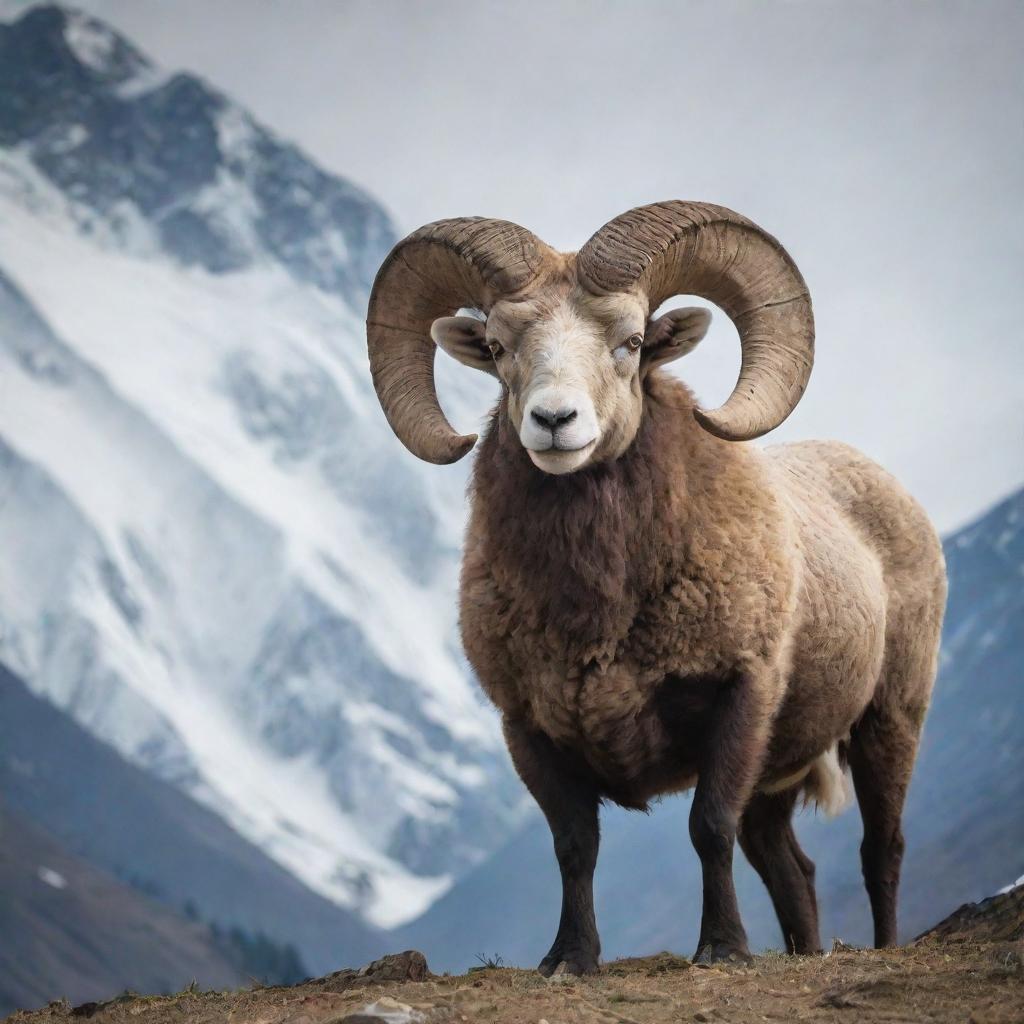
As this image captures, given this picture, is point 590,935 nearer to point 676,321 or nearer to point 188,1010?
point 188,1010

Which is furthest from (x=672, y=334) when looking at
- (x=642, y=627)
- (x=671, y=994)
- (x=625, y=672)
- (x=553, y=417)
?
(x=671, y=994)

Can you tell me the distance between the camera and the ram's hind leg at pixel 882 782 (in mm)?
13609

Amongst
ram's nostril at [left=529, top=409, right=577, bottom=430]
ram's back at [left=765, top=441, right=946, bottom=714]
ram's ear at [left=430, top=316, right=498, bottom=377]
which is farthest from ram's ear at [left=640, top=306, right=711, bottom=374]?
ram's back at [left=765, top=441, right=946, bottom=714]

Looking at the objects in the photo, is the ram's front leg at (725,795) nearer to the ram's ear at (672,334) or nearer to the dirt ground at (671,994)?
the dirt ground at (671,994)

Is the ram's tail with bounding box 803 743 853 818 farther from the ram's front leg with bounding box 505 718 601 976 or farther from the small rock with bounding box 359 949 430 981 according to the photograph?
the small rock with bounding box 359 949 430 981

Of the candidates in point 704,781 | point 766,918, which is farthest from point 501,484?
point 766,918

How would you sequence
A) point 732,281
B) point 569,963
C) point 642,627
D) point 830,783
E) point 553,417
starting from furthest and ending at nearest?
point 830,783 → point 732,281 → point 642,627 → point 569,963 → point 553,417

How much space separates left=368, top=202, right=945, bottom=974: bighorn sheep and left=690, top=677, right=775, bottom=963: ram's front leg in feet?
0.05

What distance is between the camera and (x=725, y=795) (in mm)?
10266

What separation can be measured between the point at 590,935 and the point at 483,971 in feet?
2.47

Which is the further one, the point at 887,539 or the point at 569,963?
the point at 887,539

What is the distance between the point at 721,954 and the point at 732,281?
15.9 feet

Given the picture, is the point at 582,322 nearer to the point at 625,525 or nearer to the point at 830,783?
the point at 625,525

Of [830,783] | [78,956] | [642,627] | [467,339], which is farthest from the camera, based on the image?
[78,956]
